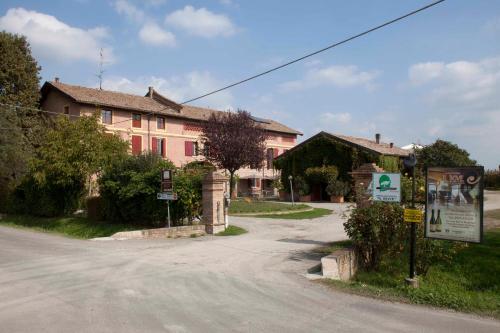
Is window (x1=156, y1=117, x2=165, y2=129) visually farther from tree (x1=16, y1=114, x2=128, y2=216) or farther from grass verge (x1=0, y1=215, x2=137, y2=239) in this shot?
tree (x1=16, y1=114, x2=128, y2=216)

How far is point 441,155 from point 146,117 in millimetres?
29269

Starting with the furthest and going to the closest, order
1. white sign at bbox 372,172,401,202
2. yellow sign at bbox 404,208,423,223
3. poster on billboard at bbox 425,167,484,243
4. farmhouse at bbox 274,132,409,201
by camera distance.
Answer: farmhouse at bbox 274,132,409,201, white sign at bbox 372,172,401,202, yellow sign at bbox 404,208,423,223, poster on billboard at bbox 425,167,484,243

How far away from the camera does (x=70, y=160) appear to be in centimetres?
2116

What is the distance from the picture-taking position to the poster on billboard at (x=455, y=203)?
8.17 metres

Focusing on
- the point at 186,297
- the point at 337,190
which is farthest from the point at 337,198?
the point at 186,297

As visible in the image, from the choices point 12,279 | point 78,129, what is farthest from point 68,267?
point 78,129

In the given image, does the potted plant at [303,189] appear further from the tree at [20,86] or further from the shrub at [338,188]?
the tree at [20,86]

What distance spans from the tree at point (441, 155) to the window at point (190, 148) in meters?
22.6

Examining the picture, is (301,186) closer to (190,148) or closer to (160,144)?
(190,148)

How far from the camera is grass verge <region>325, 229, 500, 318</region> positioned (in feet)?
24.8

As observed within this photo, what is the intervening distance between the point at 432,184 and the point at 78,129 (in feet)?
57.8

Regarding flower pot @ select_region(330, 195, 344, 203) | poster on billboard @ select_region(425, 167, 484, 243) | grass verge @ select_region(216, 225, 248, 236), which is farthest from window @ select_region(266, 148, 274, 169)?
poster on billboard @ select_region(425, 167, 484, 243)

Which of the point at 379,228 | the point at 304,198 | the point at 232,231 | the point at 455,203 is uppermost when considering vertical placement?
the point at 455,203

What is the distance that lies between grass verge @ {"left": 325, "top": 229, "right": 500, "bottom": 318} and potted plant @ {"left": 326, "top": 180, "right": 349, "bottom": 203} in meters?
24.7
